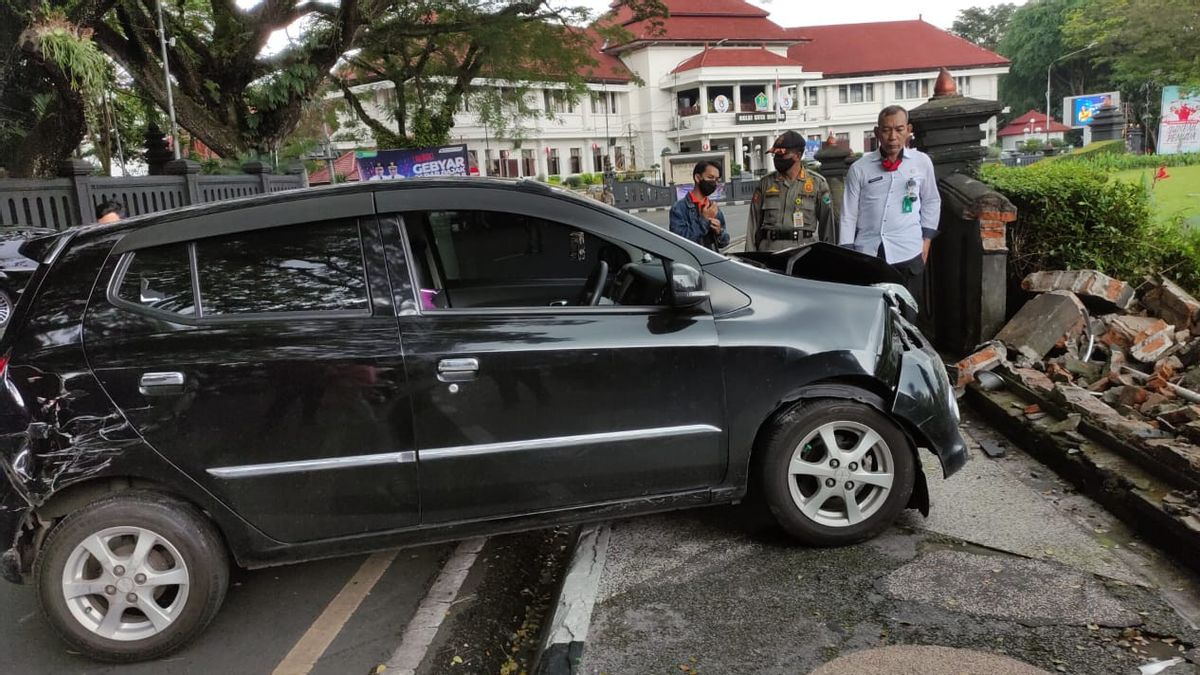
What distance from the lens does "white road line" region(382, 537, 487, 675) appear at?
3.05 m

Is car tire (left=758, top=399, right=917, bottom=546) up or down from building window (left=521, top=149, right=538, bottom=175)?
down

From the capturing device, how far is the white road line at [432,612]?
3053mm

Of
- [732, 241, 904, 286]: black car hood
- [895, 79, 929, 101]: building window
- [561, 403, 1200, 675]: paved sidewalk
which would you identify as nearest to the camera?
[561, 403, 1200, 675]: paved sidewalk

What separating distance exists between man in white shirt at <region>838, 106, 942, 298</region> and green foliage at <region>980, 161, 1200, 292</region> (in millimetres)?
1522

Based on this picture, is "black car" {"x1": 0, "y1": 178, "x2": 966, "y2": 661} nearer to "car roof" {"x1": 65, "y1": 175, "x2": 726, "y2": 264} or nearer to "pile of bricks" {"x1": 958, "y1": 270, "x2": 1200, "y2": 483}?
"car roof" {"x1": 65, "y1": 175, "x2": 726, "y2": 264}

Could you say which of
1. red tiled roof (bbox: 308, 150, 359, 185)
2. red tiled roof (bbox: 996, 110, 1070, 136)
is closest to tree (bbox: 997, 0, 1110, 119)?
red tiled roof (bbox: 996, 110, 1070, 136)

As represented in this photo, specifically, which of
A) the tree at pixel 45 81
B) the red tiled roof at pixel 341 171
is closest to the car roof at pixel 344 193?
the tree at pixel 45 81

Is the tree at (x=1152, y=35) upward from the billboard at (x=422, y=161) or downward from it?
upward

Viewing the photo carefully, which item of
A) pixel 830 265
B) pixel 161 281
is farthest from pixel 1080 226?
pixel 161 281

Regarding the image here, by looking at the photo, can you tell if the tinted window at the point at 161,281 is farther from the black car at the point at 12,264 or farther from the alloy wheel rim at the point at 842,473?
the black car at the point at 12,264

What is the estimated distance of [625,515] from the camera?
3383 mm

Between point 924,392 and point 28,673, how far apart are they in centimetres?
383

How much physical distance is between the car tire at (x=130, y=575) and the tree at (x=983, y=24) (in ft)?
343

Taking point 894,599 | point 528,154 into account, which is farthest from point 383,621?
point 528,154
